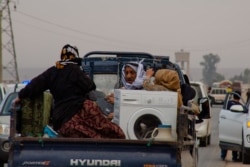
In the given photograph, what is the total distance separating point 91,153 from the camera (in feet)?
31.2

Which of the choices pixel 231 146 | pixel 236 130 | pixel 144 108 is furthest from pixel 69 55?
pixel 231 146

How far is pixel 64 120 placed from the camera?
10336mm

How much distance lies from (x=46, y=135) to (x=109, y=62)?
191 inches

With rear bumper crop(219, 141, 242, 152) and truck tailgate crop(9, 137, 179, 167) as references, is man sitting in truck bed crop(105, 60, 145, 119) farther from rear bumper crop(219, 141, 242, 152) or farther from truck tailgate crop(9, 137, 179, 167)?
rear bumper crop(219, 141, 242, 152)

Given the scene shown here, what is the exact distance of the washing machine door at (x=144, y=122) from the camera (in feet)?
34.2

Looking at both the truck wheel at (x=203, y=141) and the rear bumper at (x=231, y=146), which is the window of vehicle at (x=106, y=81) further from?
the truck wheel at (x=203, y=141)

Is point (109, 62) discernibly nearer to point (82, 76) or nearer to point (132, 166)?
point (82, 76)

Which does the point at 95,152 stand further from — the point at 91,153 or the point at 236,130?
the point at 236,130

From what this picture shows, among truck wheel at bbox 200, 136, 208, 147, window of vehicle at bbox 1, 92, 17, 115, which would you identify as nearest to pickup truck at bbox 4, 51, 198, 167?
window of vehicle at bbox 1, 92, 17, 115

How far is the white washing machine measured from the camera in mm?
10414

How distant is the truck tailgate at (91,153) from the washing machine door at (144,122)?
87 cm

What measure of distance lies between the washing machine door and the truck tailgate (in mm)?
869

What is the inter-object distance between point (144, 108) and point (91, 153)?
117 centimetres

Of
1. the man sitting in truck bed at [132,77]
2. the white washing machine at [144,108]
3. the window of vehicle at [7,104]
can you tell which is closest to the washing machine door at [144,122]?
the white washing machine at [144,108]
